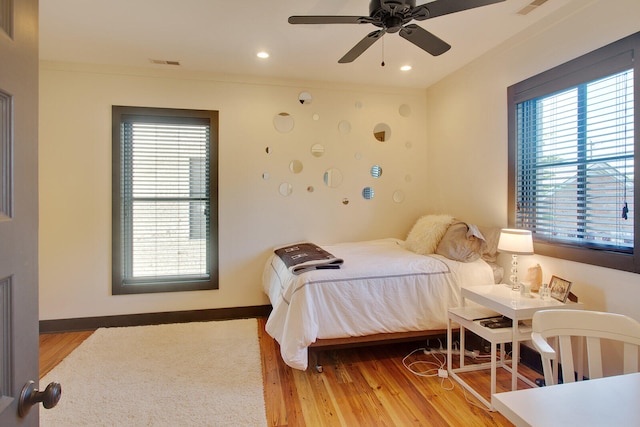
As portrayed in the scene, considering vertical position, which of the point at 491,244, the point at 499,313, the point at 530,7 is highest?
the point at 530,7

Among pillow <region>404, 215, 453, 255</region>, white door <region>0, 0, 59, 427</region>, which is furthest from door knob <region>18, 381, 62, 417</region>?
pillow <region>404, 215, 453, 255</region>

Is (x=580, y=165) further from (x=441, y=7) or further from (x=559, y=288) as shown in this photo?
(x=441, y=7)

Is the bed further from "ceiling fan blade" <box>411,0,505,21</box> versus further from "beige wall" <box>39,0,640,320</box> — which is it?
"ceiling fan blade" <box>411,0,505,21</box>

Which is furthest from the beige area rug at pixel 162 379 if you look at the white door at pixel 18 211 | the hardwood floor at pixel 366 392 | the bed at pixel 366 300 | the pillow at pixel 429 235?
the pillow at pixel 429 235

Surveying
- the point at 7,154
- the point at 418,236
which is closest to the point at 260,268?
the point at 418,236

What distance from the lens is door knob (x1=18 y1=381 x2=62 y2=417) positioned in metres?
→ 0.66

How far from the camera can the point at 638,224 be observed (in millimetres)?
1885

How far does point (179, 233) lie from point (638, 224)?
3.74 m

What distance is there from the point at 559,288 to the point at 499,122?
60.2 inches

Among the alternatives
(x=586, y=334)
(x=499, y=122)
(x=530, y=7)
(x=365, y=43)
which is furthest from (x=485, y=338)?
(x=530, y=7)

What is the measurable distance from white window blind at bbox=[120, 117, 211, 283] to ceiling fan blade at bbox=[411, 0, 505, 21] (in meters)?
2.50

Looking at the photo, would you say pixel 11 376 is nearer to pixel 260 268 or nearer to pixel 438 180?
pixel 260 268

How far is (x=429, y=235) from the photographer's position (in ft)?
10.1

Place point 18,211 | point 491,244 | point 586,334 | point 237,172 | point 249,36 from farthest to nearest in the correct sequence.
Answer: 1. point 237,172
2. point 491,244
3. point 249,36
4. point 586,334
5. point 18,211
